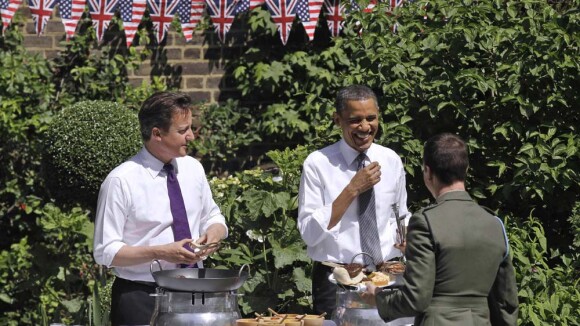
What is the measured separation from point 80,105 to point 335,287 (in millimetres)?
3249

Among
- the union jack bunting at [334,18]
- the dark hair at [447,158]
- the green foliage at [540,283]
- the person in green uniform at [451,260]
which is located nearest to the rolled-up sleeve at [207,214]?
the person in green uniform at [451,260]

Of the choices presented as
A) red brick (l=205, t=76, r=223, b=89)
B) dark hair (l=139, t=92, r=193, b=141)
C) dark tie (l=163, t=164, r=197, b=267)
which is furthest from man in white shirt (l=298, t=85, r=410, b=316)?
red brick (l=205, t=76, r=223, b=89)

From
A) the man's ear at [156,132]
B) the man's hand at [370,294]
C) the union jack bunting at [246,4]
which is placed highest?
the union jack bunting at [246,4]

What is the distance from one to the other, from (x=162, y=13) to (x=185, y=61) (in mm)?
770

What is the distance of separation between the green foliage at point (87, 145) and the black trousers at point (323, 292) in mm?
2744

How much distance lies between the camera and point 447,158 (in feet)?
11.5

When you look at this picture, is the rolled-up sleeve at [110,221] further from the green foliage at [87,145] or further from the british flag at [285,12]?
the british flag at [285,12]

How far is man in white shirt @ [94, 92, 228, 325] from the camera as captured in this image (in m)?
4.18

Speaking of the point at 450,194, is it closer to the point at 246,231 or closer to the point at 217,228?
the point at 217,228

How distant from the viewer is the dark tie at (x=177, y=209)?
430 centimetres

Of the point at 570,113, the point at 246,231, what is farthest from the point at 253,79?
the point at 570,113

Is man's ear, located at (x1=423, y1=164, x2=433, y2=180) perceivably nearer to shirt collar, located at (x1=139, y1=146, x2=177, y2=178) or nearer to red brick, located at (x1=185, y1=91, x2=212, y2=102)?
shirt collar, located at (x1=139, y1=146, x2=177, y2=178)

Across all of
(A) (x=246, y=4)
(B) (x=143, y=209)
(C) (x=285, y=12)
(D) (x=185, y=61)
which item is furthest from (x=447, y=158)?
(D) (x=185, y=61)

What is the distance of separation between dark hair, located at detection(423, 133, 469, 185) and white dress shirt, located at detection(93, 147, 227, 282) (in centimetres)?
124
